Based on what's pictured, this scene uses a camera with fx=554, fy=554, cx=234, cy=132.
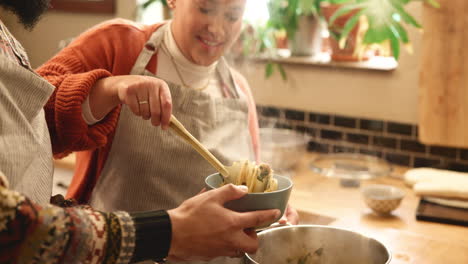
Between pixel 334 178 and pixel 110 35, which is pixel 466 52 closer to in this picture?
pixel 334 178

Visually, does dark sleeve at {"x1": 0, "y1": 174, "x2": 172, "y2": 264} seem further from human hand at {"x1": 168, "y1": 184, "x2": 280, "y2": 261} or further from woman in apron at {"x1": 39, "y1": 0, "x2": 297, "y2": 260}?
woman in apron at {"x1": 39, "y1": 0, "x2": 297, "y2": 260}

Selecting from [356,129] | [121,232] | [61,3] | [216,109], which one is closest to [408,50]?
[356,129]

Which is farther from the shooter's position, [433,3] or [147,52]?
[433,3]

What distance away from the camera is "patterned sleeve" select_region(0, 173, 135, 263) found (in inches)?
31.0

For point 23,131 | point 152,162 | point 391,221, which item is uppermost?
point 23,131

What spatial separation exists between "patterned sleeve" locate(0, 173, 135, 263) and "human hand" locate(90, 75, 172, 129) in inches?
11.8

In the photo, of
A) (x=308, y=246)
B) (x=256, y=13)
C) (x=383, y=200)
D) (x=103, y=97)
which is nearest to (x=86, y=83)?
(x=103, y=97)

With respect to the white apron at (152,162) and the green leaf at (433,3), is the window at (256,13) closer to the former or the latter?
the green leaf at (433,3)

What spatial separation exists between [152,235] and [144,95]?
37 centimetres

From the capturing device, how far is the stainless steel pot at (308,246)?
49.2 inches

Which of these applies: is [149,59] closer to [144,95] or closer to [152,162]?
[152,162]

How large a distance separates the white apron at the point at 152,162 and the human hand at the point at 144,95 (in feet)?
0.88

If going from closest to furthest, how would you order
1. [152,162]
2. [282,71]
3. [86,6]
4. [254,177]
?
[254,177] → [152,162] → [282,71] → [86,6]

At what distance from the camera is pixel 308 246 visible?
1.28 metres
